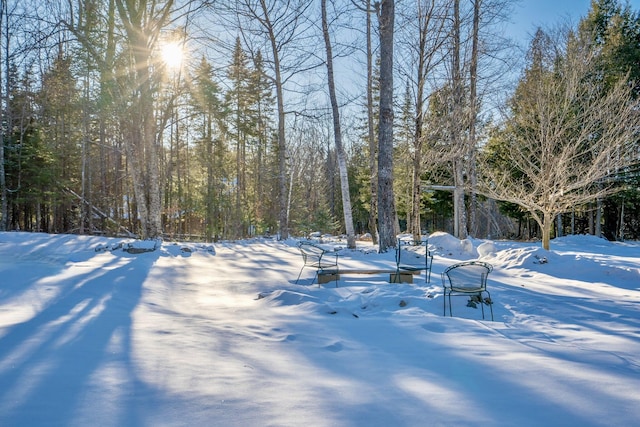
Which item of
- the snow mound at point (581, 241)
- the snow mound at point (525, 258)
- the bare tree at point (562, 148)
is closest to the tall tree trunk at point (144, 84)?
the snow mound at point (525, 258)

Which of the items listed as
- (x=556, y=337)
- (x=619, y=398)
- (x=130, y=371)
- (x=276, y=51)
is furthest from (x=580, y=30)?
(x=130, y=371)

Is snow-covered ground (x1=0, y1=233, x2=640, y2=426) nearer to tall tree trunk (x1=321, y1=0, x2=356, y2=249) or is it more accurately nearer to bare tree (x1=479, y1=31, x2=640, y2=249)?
bare tree (x1=479, y1=31, x2=640, y2=249)

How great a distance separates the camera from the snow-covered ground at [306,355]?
2.03m

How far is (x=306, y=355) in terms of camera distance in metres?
3.09

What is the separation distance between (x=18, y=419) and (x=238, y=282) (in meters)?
5.32

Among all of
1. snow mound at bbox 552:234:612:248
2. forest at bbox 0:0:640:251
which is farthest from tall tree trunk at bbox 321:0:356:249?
snow mound at bbox 552:234:612:248

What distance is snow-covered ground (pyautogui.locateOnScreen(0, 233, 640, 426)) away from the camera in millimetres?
2025

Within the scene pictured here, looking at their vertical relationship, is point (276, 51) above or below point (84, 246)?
above

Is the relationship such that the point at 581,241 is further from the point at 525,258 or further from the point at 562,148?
the point at 525,258

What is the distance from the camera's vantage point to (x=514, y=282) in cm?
721

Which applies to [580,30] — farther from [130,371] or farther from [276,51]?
[130,371]

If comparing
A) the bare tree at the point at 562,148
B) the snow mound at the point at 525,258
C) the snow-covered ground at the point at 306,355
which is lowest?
the snow-covered ground at the point at 306,355

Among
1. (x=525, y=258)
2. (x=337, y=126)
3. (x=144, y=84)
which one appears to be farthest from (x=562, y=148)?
(x=144, y=84)

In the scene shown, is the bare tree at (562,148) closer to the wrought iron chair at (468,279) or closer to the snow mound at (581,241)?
the snow mound at (581,241)
